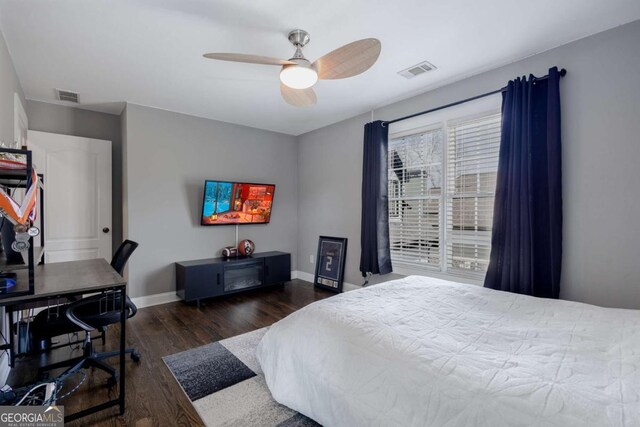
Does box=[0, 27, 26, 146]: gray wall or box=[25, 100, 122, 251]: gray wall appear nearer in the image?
box=[0, 27, 26, 146]: gray wall

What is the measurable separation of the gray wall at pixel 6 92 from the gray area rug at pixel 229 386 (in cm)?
219

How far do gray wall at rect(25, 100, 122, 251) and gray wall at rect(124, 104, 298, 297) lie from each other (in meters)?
0.59

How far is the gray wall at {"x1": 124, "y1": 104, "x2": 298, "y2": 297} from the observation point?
3.68 m

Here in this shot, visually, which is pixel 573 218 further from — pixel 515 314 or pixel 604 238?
pixel 515 314

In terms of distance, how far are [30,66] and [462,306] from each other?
13.5ft

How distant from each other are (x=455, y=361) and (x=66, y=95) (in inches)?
177

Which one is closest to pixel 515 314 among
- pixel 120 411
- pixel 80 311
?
pixel 120 411

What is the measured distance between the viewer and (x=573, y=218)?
2.37 m

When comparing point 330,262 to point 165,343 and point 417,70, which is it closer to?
point 165,343

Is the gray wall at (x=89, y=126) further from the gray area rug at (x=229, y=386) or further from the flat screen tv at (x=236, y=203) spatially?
the gray area rug at (x=229, y=386)

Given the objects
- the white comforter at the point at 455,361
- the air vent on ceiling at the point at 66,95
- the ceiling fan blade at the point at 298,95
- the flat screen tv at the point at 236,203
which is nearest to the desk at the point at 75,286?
the white comforter at the point at 455,361

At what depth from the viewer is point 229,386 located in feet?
6.57

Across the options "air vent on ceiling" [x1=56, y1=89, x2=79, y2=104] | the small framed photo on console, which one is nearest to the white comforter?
the small framed photo on console

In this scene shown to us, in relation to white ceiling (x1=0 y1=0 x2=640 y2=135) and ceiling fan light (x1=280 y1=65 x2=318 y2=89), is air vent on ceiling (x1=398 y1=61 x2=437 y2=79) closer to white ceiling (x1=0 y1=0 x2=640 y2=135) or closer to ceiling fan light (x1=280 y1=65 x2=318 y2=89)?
white ceiling (x1=0 y1=0 x2=640 y2=135)
